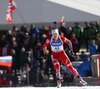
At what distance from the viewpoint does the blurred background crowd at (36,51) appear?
11.7 metres

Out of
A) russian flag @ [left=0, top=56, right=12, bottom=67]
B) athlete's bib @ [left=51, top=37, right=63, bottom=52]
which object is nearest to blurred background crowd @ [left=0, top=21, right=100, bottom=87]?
russian flag @ [left=0, top=56, right=12, bottom=67]

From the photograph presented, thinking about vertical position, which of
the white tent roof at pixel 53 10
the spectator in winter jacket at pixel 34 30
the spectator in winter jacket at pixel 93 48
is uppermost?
the white tent roof at pixel 53 10

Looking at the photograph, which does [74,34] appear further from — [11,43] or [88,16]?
[11,43]

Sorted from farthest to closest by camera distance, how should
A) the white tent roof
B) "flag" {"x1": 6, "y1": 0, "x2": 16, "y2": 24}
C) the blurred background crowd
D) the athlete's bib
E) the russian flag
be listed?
the russian flag → "flag" {"x1": 6, "y1": 0, "x2": 16, "y2": 24} → the blurred background crowd → the white tent roof → the athlete's bib

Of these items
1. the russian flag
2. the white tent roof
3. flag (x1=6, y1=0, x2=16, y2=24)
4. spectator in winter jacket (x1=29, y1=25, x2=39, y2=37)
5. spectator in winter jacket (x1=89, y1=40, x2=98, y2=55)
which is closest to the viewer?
the white tent roof

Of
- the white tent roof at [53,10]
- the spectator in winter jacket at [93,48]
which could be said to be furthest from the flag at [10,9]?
the spectator in winter jacket at [93,48]

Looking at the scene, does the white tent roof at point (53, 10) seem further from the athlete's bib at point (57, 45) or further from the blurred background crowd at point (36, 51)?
the athlete's bib at point (57, 45)

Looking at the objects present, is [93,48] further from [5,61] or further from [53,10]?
[5,61]

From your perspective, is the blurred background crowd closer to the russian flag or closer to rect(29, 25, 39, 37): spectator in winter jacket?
rect(29, 25, 39, 37): spectator in winter jacket

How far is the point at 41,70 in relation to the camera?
38.9 ft

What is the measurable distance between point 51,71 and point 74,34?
1768 millimetres

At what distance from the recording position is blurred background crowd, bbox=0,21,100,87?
11.7m

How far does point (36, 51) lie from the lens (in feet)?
40.0

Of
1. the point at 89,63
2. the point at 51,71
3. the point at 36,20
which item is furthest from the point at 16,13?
the point at 89,63
